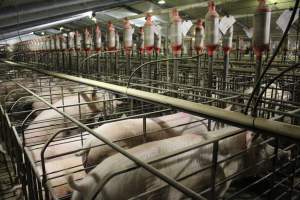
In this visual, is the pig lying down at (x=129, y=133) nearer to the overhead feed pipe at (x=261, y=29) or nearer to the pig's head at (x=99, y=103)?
the overhead feed pipe at (x=261, y=29)

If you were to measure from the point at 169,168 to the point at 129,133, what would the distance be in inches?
23.0

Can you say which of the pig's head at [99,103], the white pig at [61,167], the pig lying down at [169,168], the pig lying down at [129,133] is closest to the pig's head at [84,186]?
the pig lying down at [169,168]

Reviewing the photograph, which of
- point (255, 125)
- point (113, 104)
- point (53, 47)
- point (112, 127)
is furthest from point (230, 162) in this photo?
point (53, 47)

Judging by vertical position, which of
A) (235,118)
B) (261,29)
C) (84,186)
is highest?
(261,29)

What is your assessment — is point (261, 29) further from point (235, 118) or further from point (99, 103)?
point (99, 103)

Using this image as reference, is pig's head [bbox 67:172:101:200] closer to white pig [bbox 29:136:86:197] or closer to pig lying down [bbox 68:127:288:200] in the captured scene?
pig lying down [bbox 68:127:288:200]

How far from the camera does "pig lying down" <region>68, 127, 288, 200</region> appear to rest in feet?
4.05

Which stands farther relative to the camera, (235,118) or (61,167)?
(61,167)

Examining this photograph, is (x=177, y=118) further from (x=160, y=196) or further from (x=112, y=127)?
(x=160, y=196)

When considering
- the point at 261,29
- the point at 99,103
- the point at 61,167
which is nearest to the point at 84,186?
the point at 61,167

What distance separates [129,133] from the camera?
5.97 feet

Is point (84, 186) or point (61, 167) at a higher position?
point (84, 186)

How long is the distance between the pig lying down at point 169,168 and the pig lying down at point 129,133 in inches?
12.5

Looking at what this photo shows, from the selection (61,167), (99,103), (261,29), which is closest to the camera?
(261,29)
